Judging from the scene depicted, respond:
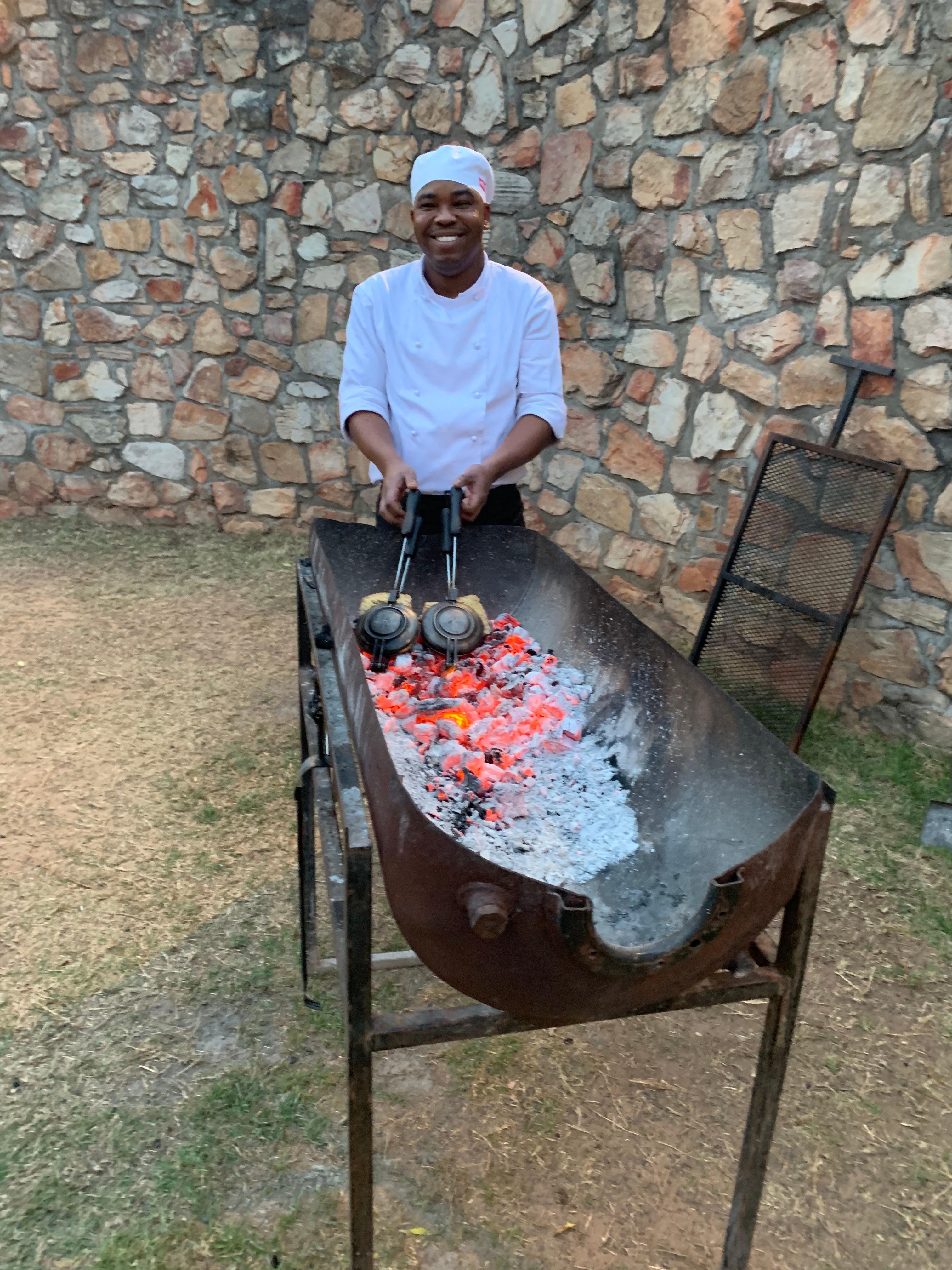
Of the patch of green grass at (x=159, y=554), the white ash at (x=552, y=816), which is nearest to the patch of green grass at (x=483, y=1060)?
the white ash at (x=552, y=816)

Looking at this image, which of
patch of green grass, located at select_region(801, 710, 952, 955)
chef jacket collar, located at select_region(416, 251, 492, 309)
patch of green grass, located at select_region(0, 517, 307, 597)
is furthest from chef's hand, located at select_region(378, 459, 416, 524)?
patch of green grass, located at select_region(0, 517, 307, 597)

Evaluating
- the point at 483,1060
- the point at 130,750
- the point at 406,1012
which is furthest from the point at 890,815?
the point at 130,750

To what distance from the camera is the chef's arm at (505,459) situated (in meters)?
2.46

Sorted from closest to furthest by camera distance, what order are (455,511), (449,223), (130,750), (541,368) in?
(455,511) → (449,223) → (541,368) → (130,750)

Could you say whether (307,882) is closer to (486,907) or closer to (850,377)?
(486,907)

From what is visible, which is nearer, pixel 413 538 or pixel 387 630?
pixel 387 630

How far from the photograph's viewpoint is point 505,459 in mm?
2529

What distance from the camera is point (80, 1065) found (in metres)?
2.21

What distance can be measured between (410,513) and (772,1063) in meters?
1.41

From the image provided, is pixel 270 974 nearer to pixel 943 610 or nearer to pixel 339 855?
pixel 339 855

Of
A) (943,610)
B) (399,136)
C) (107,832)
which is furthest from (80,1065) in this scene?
(399,136)

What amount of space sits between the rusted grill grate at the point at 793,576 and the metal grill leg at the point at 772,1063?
5.95 ft

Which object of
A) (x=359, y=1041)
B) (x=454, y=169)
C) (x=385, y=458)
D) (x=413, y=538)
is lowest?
(x=359, y=1041)

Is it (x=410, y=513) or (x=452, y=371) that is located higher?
(x=452, y=371)
